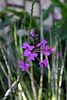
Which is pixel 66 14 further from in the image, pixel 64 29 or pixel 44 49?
pixel 44 49

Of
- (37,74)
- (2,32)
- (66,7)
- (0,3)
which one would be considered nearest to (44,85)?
(37,74)

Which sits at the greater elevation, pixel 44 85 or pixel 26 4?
pixel 26 4

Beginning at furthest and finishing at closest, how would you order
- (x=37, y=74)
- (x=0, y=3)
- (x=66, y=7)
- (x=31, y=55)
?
(x=0, y=3), (x=66, y=7), (x=37, y=74), (x=31, y=55)

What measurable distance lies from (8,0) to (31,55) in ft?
6.87

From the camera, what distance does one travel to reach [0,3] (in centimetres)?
217

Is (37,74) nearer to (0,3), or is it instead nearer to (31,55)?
(31,55)

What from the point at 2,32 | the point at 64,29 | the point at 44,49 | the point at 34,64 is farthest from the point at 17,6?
the point at 44,49

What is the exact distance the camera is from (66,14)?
150 centimetres

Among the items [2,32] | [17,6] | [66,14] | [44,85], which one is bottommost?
[44,85]

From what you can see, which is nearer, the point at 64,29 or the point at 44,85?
the point at 44,85

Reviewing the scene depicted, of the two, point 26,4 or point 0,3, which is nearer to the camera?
point 0,3

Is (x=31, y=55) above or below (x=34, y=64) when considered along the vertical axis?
above

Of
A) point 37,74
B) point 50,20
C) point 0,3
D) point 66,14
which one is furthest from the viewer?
point 50,20

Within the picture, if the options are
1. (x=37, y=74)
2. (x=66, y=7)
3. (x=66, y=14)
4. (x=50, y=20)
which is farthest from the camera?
(x=50, y=20)
